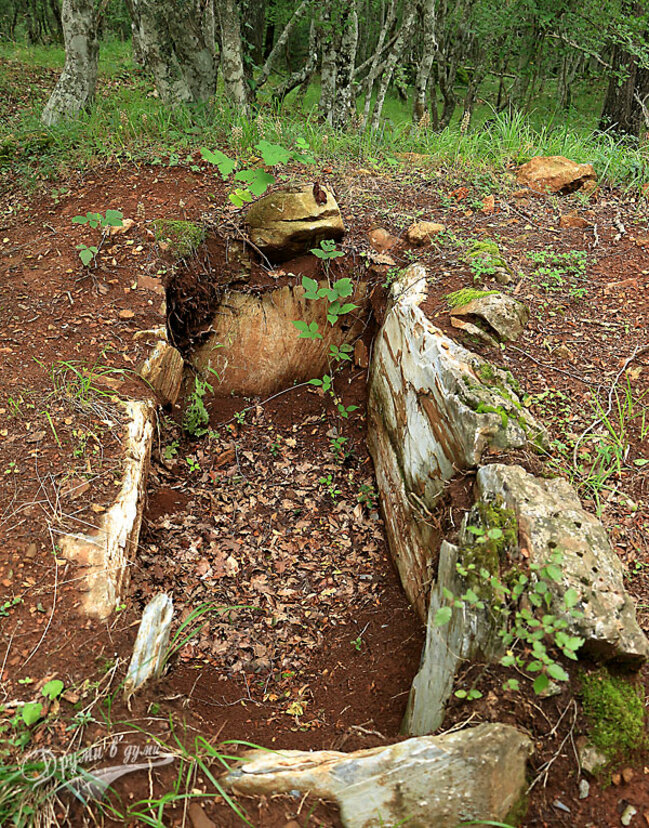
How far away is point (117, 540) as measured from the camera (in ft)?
9.46

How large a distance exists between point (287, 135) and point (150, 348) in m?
3.14

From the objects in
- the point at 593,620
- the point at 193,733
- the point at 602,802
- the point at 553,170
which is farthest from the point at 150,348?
the point at 553,170

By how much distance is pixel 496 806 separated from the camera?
1779mm

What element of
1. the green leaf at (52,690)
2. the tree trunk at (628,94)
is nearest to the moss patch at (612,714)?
the green leaf at (52,690)

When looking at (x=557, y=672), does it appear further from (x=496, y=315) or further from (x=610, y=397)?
(x=496, y=315)

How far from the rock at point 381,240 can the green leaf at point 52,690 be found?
355cm

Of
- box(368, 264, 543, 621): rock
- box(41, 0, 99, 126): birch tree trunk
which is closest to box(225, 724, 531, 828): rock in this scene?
box(368, 264, 543, 621): rock

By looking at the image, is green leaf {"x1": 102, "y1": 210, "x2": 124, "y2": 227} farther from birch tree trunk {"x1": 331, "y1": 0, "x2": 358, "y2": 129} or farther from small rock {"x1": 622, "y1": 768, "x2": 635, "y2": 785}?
small rock {"x1": 622, "y1": 768, "x2": 635, "y2": 785}

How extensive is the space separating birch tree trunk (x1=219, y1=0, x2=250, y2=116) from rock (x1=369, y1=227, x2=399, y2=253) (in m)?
2.52

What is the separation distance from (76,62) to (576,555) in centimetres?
660

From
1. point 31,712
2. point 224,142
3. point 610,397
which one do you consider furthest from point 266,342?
point 31,712

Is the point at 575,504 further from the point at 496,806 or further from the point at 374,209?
the point at 374,209

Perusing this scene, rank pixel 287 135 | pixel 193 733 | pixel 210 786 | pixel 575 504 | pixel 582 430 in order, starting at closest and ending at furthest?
pixel 210 786, pixel 193 733, pixel 575 504, pixel 582 430, pixel 287 135

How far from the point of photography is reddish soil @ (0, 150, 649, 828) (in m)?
2.22
